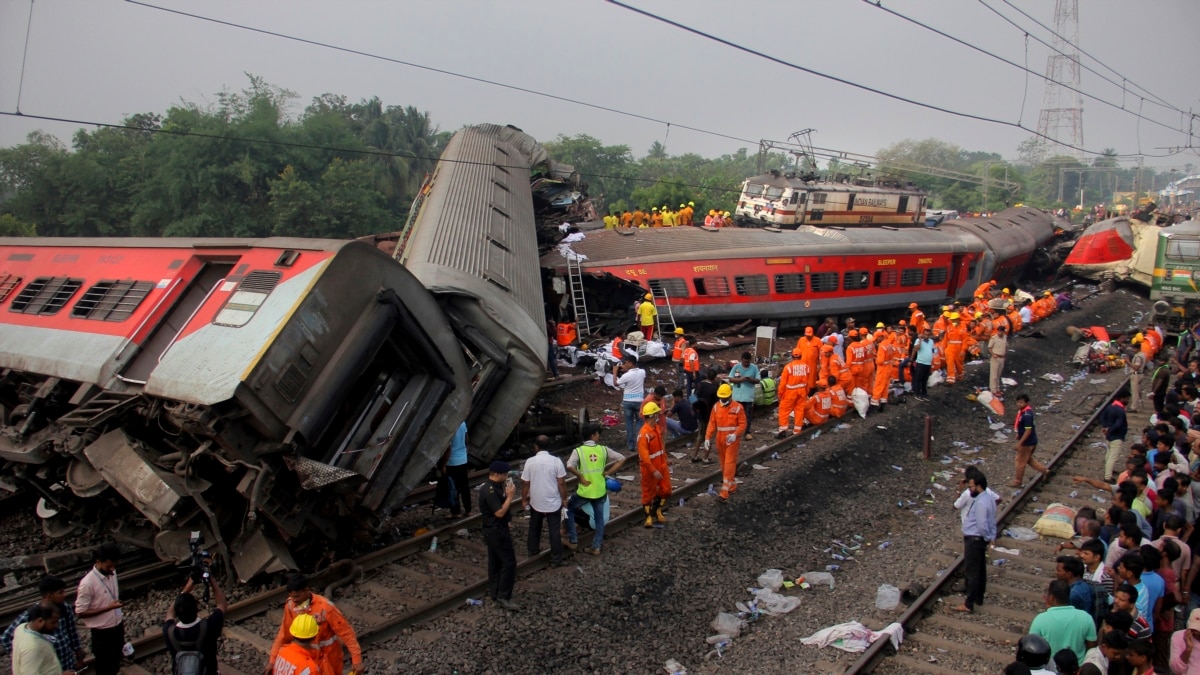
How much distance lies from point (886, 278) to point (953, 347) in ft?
22.4

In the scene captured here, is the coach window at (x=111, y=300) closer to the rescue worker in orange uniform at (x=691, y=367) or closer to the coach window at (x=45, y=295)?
the coach window at (x=45, y=295)

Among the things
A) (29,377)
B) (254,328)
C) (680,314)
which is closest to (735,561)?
(254,328)

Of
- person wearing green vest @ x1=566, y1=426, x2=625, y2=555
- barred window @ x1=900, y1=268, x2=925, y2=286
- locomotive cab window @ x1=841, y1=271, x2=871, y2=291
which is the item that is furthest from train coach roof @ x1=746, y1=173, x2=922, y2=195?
person wearing green vest @ x1=566, y1=426, x2=625, y2=555

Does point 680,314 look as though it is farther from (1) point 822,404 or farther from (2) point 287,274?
(2) point 287,274

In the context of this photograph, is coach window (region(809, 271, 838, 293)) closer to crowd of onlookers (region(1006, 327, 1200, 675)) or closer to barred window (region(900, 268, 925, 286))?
barred window (region(900, 268, 925, 286))

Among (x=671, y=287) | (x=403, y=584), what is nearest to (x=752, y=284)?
(x=671, y=287)

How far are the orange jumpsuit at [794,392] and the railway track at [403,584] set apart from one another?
343 cm

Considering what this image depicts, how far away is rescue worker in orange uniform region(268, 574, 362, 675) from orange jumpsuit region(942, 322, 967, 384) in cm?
1305

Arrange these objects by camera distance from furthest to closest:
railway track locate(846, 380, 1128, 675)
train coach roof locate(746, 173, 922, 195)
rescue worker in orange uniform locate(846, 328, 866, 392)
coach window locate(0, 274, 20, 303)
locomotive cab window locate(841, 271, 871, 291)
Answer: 1. train coach roof locate(746, 173, 922, 195)
2. locomotive cab window locate(841, 271, 871, 291)
3. rescue worker in orange uniform locate(846, 328, 866, 392)
4. coach window locate(0, 274, 20, 303)
5. railway track locate(846, 380, 1128, 675)

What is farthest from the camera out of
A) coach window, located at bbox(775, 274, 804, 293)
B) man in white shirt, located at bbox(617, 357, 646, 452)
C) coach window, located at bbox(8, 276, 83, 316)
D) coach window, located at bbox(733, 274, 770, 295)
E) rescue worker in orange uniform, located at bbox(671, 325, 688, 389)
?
coach window, located at bbox(775, 274, 804, 293)

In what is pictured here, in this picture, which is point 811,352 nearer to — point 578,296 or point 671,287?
point 671,287

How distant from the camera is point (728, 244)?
19.5m

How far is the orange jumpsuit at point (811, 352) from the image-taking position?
11953 millimetres

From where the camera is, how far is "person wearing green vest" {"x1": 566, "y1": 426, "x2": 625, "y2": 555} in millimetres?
7367
